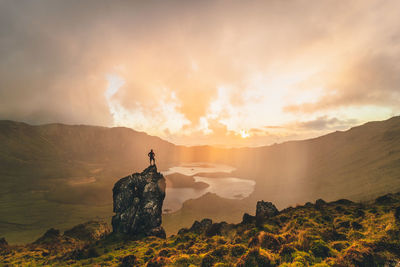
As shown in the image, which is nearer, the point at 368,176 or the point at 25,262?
the point at 25,262

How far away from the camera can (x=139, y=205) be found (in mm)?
49906

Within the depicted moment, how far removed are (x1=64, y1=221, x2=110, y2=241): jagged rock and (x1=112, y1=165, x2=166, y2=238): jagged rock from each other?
11502mm

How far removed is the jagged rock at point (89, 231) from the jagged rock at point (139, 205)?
1150 centimetres

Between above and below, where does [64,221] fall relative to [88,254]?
below

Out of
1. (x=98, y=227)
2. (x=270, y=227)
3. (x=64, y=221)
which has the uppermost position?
(x=270, y=227)

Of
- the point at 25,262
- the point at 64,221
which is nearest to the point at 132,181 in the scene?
the point at 25,262

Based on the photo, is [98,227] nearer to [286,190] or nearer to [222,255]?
[222,255]

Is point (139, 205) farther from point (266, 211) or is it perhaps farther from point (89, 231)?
point (266, 211)

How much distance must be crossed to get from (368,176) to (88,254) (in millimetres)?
188117

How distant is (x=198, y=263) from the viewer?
17.5 metres

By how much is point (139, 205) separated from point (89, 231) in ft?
67.4

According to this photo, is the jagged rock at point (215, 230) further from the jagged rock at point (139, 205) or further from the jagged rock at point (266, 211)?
the jagged rock at point (139, 205)

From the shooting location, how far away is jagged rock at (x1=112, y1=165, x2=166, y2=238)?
47125 millimetres

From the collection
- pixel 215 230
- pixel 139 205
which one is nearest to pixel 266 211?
pixel 215 230
